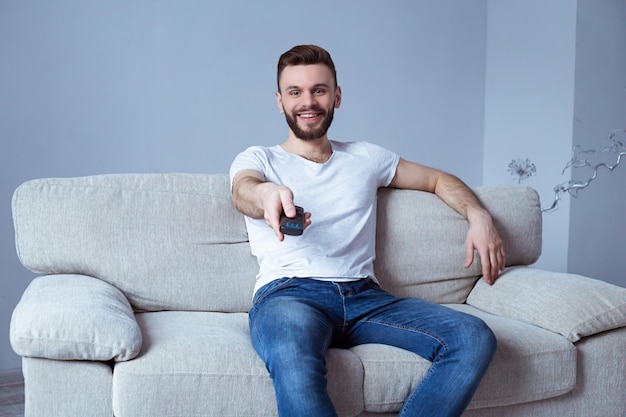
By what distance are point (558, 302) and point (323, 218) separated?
70 cm

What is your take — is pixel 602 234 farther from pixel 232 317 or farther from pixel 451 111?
pixel 232 317

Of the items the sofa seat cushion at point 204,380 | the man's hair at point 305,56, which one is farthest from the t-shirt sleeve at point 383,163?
the sofa seat cushion at point 204,380

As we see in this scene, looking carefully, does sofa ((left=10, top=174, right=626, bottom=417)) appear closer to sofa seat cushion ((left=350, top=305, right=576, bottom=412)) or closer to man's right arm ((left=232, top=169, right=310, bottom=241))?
sofa seat cushion ((left=350, top=305, right=576, bottom=412))

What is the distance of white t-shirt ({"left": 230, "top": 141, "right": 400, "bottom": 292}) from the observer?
1972 millimetres

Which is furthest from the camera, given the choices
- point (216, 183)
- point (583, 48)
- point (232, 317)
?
point (583, 48)

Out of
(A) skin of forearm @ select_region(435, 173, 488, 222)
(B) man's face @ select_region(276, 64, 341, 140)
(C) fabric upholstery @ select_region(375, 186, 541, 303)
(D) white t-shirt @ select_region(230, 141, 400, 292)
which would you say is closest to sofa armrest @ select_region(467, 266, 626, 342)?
(C) fabric upholstery @ select_region(375, 186, 541, 303)

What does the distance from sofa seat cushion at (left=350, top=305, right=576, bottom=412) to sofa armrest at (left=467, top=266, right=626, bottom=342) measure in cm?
5

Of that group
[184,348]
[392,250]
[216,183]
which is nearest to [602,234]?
[392,250]

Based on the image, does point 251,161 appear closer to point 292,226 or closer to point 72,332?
point 292,226

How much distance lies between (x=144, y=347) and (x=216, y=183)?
2.31 ft

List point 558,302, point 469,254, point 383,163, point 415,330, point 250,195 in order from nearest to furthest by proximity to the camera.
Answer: point 415,330
point 250,195
point 558,302
point 469,254
point 383,163

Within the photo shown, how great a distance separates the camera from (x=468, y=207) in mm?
2258

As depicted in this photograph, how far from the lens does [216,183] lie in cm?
224

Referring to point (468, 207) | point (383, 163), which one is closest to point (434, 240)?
point (468, 207)
